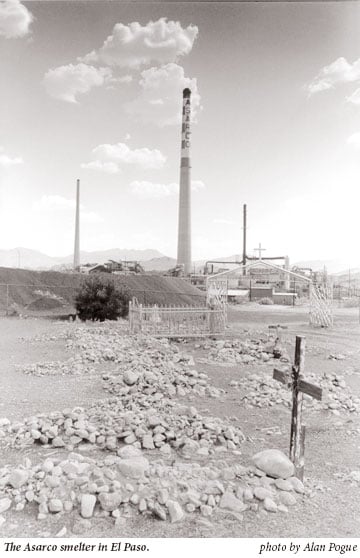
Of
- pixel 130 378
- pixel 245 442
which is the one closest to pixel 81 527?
pixel 245 442

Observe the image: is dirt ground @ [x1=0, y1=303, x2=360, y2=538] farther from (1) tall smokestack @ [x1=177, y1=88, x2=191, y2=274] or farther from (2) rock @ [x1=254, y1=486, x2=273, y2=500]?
(1) tall smokestack @ [x1=177, y1=88, x2=191, y2=274]

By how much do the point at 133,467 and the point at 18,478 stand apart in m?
1.34

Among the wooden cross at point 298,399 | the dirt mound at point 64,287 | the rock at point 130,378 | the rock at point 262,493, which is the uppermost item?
the dirt mound at point 64,287

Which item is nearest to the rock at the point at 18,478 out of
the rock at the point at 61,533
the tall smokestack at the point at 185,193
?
the rock at the point at 61,533

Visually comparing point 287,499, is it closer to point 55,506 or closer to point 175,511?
point 175,511

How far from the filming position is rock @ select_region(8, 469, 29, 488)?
470cm

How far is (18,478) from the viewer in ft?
15.6

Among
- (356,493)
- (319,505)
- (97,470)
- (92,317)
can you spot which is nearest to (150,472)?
(97,470)

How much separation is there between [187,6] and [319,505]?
8.69 meters

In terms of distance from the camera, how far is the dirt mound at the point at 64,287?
3062 centimetres

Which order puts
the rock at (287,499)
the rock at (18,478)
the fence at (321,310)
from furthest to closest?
the fence at (321,310) → the rock at (18,478) → the rock at (287,499)

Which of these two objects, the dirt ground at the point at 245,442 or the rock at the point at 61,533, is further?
the dirt ground at the point at 245,442

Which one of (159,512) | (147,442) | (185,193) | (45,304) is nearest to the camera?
(159,512)

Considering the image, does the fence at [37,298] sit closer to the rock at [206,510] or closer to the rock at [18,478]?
the rock at [18,478]
